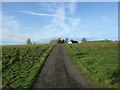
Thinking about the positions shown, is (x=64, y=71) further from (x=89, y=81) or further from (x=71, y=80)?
(x=89, y=81)

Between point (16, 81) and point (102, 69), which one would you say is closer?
point (16, 81)

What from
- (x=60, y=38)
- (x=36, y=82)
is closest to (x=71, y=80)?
(x=36, y=82)

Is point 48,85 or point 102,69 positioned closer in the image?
point 48,85

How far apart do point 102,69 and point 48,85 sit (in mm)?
7106

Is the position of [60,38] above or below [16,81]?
above

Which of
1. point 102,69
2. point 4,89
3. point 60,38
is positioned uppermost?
point 60,38

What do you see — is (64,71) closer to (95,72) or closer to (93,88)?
(95,72)

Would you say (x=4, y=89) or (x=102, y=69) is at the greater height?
(x=102, y=69)

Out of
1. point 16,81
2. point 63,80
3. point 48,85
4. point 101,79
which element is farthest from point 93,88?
point 16,81

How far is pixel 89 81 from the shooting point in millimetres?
12016

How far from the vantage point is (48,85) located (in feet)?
37.5

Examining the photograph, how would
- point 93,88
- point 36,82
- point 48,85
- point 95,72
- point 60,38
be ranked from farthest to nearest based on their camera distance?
point 60,38
point 95,72
point 36,82
point 48,85
point 93,88

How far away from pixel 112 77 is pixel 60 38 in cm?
9636

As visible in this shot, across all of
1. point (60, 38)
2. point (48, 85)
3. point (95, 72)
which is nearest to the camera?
point (48, 85)
